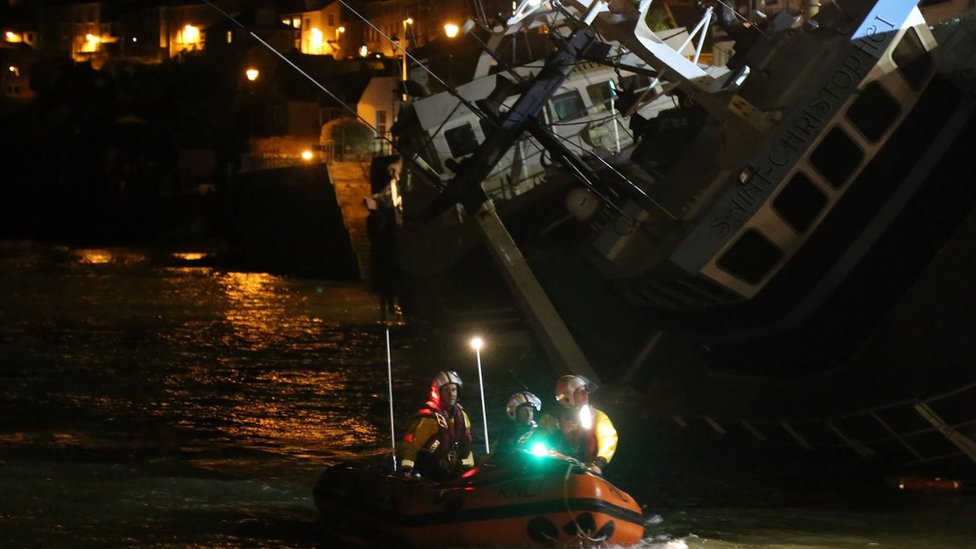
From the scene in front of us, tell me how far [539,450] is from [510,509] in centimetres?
70

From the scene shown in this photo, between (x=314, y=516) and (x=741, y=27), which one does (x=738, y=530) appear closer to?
(x=314, y=516)

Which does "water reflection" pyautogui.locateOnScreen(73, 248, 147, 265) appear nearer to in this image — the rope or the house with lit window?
the house with lit window

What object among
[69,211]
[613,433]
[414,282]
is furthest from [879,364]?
[69,211]

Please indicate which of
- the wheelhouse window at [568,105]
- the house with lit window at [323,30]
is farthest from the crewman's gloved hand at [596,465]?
the house with lit window at [323,30]

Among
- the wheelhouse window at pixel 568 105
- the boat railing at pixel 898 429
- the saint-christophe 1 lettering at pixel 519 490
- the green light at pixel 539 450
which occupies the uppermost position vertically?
the wheelhouse window at pixel 568 105

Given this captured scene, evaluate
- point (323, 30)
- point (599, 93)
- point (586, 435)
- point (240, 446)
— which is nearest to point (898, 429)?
point (586, 435)

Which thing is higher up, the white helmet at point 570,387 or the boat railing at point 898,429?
the white helmet at point 570,387

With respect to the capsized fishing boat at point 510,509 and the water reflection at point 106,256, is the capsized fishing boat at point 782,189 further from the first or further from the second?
the water reflection at point 106,256

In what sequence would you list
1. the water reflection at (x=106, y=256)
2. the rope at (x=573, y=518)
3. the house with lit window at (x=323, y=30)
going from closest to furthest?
the rope at (x=573, y=518), the water reflection at (x=106, y=256), the house with lit window at (x=323, y=30)

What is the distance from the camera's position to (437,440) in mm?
13016

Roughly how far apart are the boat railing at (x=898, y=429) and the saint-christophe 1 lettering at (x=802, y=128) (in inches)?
121

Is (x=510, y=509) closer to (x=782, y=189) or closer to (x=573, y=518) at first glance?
(x=573, y=518)

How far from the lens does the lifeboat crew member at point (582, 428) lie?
41.0 feet

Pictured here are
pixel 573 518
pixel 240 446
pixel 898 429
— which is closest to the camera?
pixel 573 518
